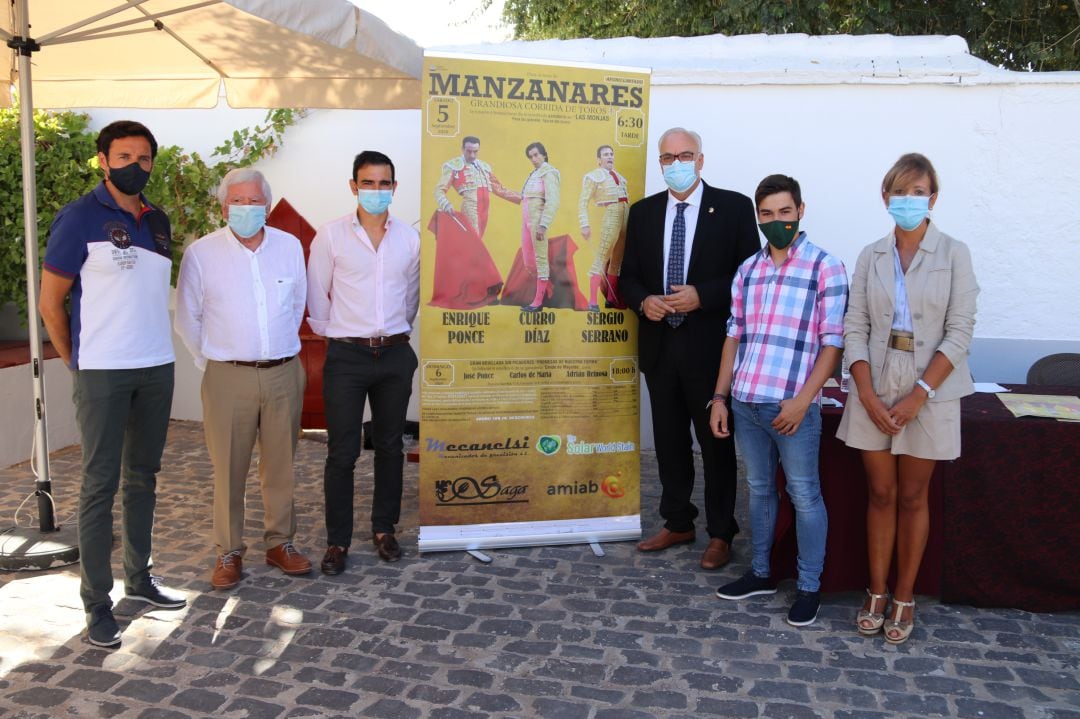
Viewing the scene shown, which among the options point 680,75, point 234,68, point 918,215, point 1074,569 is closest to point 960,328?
point 918,215

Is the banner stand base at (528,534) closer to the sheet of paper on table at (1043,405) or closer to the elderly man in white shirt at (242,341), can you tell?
the elderly man in white shirt at (242,341)

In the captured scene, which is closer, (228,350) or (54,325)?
(54,325)

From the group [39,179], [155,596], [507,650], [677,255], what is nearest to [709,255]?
[677,255]

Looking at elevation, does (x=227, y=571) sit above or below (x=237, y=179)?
below

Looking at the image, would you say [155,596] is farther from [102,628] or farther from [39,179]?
[39,179]

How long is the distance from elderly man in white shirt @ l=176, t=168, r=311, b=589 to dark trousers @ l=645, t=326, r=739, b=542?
6.17 feet

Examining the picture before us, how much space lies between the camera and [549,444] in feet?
15.7

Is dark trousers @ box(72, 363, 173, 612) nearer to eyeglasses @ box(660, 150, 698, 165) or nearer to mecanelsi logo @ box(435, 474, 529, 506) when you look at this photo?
mecanelsi logo @ box(435, 474, 529, 506)

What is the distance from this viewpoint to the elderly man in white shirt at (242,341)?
4.10 meters

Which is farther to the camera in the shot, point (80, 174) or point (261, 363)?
point (80, 174)

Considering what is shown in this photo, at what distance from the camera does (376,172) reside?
433cm

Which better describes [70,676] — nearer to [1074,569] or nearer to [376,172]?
[376,172]

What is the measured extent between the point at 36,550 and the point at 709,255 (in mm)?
3746

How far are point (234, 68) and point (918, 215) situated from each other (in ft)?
14.1
